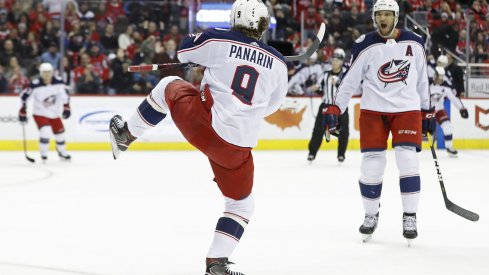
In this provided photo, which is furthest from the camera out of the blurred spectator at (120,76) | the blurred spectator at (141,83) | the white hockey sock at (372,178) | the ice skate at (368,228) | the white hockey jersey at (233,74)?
the blurred spectator at (141,83)

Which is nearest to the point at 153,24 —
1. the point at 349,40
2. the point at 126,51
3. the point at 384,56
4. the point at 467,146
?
the point at 126,51

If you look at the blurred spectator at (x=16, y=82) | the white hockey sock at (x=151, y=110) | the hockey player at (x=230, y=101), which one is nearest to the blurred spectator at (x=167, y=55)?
the blurred spectator at (x=16, y=82)

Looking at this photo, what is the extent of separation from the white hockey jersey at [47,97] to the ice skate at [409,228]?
21.7 feet

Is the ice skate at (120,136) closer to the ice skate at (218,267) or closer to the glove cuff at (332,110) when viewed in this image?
the ice skate at (218,267)

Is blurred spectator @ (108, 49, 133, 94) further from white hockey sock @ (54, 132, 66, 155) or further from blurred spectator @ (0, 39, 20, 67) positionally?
white hockey sock @ (54, 132, 66, 155)

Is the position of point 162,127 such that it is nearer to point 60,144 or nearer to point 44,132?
point 60,144

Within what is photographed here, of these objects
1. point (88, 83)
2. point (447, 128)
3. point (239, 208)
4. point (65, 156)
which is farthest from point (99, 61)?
point (239, 208)

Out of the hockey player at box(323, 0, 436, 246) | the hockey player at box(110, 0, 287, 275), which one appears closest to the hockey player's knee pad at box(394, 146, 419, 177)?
the hockey player at box(323, 0, 436, 246)

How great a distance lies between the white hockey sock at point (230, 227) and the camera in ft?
12.1

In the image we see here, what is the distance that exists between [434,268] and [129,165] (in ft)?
20.7

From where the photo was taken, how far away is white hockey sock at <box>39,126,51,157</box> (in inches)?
415

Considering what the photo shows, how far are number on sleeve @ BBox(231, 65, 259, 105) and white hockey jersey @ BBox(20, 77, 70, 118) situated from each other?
739cm

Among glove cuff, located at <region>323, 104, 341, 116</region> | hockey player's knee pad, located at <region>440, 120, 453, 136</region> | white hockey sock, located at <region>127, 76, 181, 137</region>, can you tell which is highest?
white hockey sock, located at <region>127, 76, 181, 137</region>

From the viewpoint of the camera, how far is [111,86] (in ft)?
41.3
